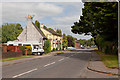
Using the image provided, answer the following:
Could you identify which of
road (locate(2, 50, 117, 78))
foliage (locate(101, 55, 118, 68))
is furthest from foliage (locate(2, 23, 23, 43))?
road (locate(2, 50, 117, 78))

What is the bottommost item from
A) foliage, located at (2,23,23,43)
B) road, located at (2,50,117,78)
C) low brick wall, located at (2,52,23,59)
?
road, located at (2,50,117,78)

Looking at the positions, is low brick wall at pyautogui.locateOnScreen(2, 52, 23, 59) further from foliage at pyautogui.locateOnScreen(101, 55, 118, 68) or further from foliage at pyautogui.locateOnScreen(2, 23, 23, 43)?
foliage at pyautogui.locateOnScreen(2, 23, 23, 43)

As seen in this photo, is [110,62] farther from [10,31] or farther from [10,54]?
[10,31]

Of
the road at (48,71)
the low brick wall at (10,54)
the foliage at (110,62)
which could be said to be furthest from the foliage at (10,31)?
the road at (48,71)

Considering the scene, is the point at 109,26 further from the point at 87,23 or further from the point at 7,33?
the point at 7,33

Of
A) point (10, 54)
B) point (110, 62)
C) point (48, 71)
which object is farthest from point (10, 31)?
point (48, 71)

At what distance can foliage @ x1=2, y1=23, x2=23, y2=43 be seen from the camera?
292 ft

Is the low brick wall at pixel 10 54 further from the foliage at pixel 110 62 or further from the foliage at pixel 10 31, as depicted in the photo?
the foliage at pixel 10 31

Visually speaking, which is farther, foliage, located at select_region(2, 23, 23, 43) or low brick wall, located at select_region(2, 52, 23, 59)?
foliage, located at select_region(2, 23, 23, 43)

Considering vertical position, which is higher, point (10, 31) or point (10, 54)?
point (10, 31)

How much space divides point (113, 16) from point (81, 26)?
33.2m

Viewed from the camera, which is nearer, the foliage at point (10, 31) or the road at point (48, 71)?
the road at point (48, 71)

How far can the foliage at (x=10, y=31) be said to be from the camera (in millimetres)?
89131

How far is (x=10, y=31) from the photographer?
307ft
